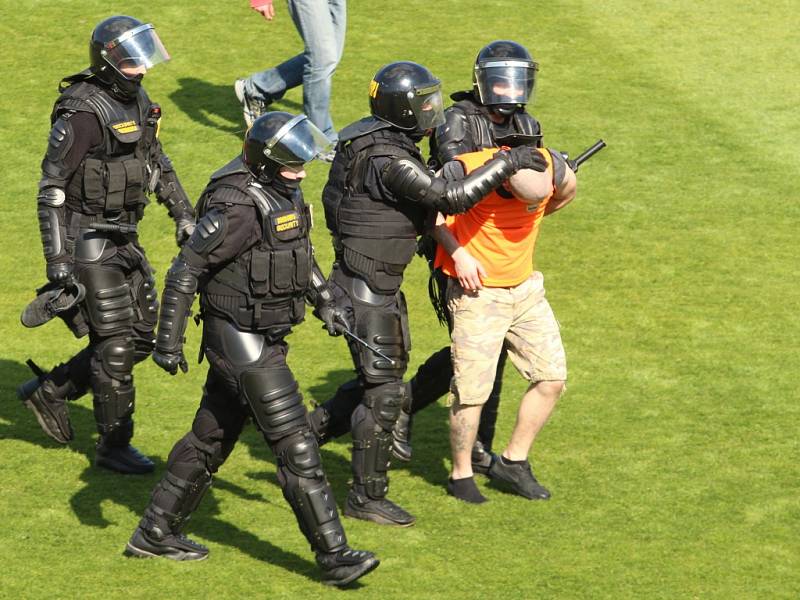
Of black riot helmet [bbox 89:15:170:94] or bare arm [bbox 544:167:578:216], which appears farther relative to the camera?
black riot helmet [bbox 89:15:170:94]

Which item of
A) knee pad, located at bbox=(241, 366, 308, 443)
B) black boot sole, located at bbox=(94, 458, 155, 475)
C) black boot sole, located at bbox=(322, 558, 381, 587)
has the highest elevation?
knee pad, located at bbox=(241, 366, 308, 443)

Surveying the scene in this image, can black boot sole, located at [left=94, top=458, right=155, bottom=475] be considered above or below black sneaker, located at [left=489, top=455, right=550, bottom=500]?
above

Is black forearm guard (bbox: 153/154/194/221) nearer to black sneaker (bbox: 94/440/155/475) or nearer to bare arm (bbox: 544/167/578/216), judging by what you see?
black sneaker (bbox: 94/440/155/475)

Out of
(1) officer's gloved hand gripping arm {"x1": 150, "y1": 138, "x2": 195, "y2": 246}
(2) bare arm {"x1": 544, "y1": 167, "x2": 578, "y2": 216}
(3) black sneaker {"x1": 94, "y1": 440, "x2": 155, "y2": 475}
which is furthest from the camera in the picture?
(1) officer's gloved hand gripping arm {"x1": 150, "y1": 138, "x2": 195, "y2": 246}

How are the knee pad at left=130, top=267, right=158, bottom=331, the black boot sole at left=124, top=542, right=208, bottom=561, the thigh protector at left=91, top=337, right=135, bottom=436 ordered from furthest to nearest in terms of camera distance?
the knee pad at left=130, top=267, right=158, bottom=331 < the thigh protector at left=91, top=337, right=135, bottom=436 < the black boot sole at left=124, top=542, right=208, bottom=561

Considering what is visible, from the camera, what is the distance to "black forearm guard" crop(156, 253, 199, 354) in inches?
276

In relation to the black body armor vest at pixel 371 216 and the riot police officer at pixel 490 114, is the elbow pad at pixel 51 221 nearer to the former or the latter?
the black body armor vest at pixel 371 216

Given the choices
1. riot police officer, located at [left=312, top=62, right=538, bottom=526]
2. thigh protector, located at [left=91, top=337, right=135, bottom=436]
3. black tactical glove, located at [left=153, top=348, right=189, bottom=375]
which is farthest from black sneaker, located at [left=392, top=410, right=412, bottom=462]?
black tactical glove, located at [left=153, top=348, right=189, bottom=375]

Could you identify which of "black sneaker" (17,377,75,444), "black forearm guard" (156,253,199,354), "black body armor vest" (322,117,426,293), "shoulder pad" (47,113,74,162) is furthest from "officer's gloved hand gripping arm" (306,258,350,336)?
"black sneaker" (17,377,75,444)

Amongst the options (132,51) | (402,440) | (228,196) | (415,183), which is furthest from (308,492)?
(132,51)

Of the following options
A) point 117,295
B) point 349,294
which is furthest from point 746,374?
point 117,295

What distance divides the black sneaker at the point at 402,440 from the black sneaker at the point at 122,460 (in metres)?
1.41

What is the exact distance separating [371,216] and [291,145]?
987 millimetres

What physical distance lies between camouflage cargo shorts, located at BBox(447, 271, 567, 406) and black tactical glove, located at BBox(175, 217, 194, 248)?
1461 mm
